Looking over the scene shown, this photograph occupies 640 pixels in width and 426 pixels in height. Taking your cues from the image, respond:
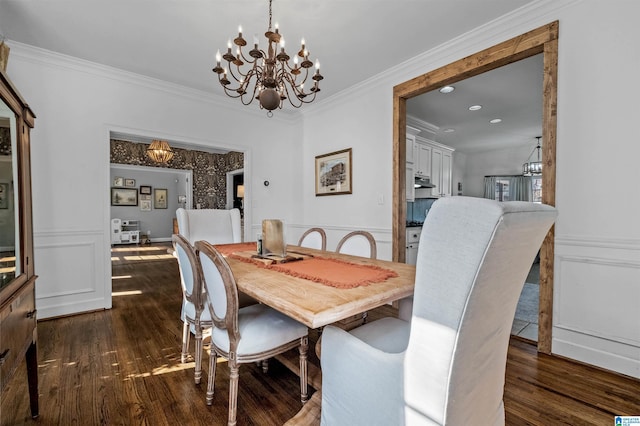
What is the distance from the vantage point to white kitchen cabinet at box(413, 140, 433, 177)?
4637 millimetres

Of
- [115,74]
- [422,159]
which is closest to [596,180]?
[422,159]

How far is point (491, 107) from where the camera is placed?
13.8 feet

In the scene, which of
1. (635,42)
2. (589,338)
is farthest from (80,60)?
(589,338)

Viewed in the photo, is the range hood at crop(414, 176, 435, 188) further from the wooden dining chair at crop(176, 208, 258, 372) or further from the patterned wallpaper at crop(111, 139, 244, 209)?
the patterned wallpaper at crop(111, 139, 244, 209)

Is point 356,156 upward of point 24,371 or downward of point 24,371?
upward

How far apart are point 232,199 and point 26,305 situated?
7170 millimetres

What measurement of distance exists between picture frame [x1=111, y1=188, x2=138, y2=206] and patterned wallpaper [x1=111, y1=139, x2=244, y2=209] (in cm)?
186

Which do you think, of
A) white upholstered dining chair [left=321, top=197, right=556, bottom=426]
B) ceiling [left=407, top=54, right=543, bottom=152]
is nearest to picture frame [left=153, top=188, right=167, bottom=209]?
ceiling [left=407, top=54, right=543, bottom=152]

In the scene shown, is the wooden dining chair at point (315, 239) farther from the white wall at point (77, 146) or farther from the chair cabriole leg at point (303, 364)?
the white wall at point (77, 146)

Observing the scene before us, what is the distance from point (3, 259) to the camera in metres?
1.30

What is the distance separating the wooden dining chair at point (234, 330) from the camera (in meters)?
1.32

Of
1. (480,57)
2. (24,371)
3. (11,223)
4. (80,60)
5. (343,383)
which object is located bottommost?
(24,371)

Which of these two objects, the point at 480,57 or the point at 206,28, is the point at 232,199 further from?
the point at 480,57

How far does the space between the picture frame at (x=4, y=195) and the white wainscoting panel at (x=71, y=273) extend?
1.96 m
